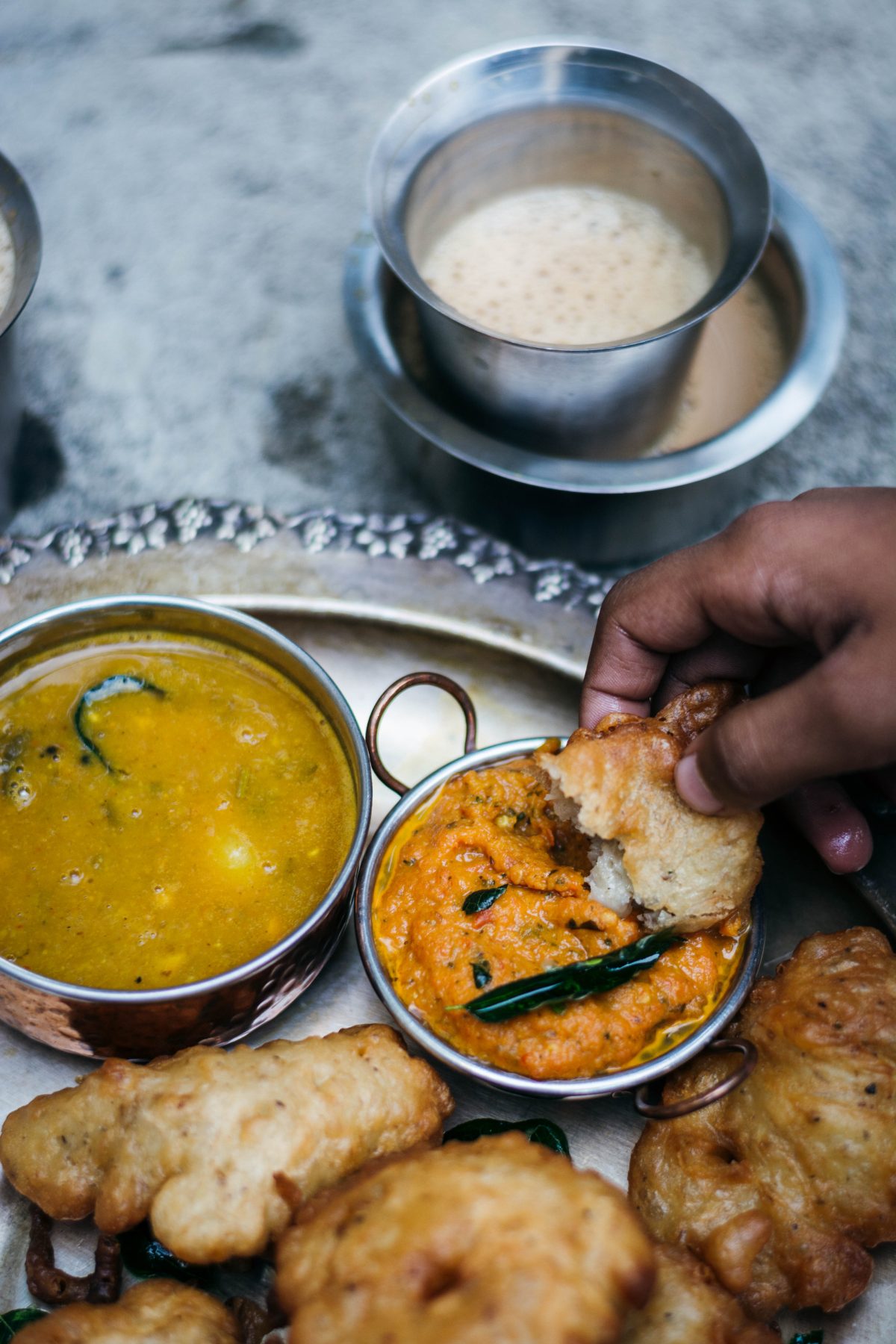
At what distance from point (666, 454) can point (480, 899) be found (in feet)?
6.44

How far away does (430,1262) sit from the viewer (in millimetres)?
2301

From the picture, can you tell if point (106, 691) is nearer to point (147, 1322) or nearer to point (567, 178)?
point (147, 1322)

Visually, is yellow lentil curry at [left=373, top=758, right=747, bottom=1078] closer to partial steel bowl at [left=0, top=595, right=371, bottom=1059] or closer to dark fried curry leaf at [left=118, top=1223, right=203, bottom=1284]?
partial steel bowl at [left=0, top=595, right=371, bottom=1059]

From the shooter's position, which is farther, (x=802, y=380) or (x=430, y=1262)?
(x=802, y=380)

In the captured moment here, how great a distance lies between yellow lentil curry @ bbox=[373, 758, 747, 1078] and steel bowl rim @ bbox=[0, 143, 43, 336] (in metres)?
2.10

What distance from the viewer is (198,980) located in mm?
2938

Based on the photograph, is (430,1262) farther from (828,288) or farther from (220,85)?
(220,85)

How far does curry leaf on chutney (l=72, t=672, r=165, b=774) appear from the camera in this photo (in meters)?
3.49

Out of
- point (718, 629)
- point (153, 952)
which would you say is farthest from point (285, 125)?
point (153, 952)

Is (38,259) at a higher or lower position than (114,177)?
higher

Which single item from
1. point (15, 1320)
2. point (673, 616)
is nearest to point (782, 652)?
point (673, 616)

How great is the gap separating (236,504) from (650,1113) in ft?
7.88

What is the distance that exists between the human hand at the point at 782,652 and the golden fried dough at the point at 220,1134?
1084mm

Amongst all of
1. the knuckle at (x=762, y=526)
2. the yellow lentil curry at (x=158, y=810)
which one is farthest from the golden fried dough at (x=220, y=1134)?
the knuckle at (x=762, y=526)
